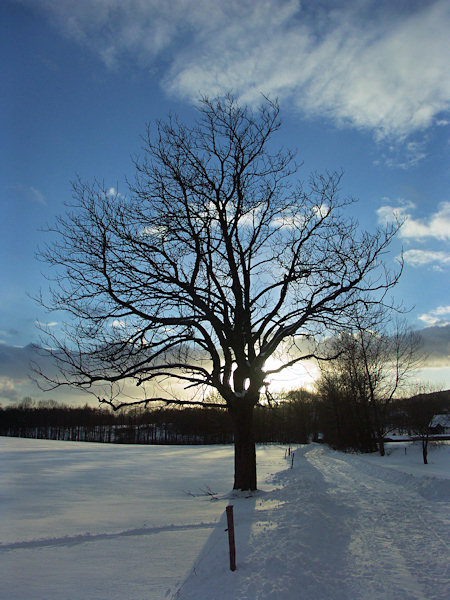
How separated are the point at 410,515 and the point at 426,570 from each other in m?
4.47

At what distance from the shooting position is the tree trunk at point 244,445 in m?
12.8

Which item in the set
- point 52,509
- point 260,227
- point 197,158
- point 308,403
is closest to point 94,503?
point 52,509

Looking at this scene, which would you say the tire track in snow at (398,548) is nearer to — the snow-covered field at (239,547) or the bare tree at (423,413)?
the snow-covered field at (239,547)

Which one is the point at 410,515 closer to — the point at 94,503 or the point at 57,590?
the point at 57,590

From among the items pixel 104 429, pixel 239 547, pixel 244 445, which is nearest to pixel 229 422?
pixel 244 445

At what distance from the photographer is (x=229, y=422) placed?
209ft

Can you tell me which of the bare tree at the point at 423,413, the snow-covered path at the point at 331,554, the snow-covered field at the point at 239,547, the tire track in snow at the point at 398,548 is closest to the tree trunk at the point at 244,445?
the snow-covered field at the point at 239,547

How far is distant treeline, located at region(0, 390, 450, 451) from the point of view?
18.5 m

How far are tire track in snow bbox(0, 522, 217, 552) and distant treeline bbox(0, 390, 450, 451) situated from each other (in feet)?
11.8

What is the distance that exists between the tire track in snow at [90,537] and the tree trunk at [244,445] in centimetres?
290

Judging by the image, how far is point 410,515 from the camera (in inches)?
394

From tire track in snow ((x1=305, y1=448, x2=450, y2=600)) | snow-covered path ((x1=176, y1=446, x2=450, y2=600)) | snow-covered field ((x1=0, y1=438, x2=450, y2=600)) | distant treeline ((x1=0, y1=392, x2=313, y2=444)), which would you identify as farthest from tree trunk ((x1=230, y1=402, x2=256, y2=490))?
distant treeline ((x1=0, y1=392, x2=313, y2=444))

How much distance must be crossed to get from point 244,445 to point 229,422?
53.0 metres

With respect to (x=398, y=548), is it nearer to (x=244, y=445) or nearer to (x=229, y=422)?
(x=244, y=445)
